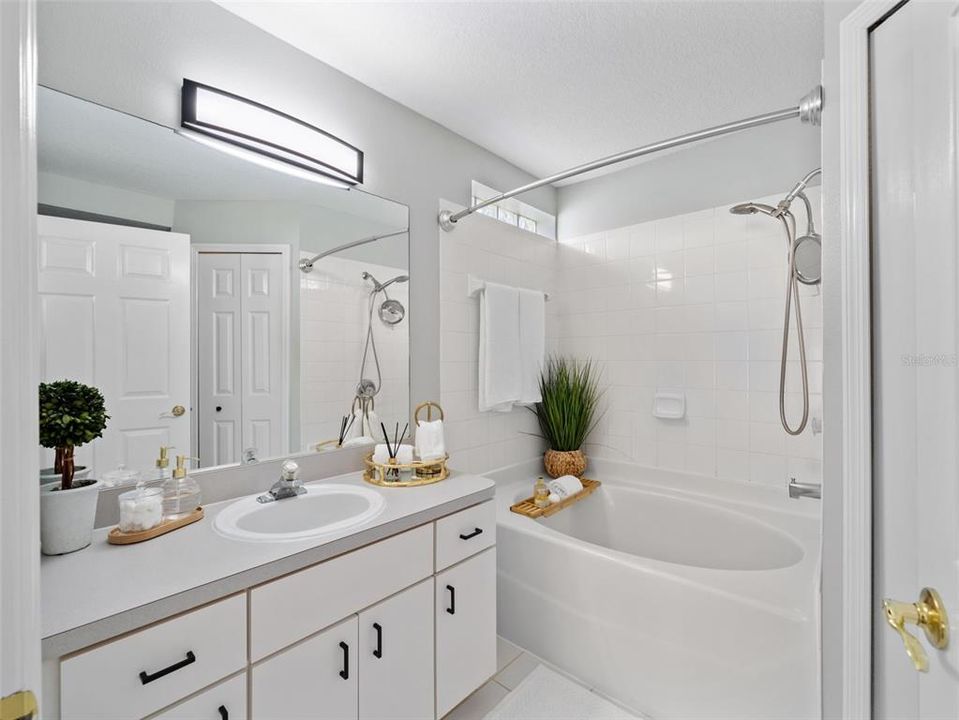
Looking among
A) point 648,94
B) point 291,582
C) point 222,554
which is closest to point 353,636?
point 291,582

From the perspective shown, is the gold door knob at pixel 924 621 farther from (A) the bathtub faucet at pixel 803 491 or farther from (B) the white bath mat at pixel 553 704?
(B) the white bath mat at pixel 553 704

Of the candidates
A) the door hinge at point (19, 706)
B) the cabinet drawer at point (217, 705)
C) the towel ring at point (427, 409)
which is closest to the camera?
the door hinge at point (19, 706)

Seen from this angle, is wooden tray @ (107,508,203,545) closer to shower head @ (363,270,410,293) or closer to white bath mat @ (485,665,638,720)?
shower head @ (363,270,410,293)

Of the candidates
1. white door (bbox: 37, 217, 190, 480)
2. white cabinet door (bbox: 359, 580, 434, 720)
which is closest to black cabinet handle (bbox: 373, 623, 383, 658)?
white cabinet door (bbox: 359, 580, 434, 720)

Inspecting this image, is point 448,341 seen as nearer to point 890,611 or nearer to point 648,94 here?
point 648,94

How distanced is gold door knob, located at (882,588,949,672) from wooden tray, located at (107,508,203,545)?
1.55 meters

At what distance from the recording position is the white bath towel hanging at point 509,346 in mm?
2410

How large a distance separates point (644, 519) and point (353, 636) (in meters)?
1.84

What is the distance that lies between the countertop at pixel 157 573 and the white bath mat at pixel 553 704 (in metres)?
0.96

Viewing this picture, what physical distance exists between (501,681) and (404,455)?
3.38ft

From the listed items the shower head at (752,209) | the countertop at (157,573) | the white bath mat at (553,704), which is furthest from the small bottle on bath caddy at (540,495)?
the shower head at (752,209)

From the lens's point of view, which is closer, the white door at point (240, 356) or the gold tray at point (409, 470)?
the white door at point (240, 356)

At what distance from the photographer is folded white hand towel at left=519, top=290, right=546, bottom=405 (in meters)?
2.62

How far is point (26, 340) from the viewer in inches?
18.5
